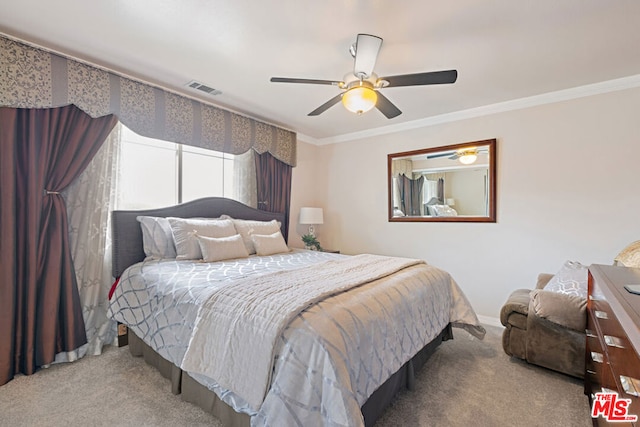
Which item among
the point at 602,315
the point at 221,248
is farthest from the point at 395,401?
the point at 221,248

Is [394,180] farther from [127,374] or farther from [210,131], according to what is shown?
[127,374]

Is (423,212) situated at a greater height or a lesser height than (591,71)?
lesser

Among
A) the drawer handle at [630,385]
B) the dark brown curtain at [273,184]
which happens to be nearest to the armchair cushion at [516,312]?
the drawer handle at [630,385]

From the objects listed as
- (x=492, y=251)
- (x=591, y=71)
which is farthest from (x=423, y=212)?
(x=591, y=71)

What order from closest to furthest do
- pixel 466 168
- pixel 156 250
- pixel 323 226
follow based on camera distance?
pixel 156 250 < pixel 466 168 < pixel 323 226

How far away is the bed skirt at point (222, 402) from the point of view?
5.24ft

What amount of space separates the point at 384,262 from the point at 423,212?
1572 mm

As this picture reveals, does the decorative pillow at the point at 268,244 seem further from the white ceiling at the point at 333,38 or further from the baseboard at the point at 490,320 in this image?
the baseboard at the point at 490,320

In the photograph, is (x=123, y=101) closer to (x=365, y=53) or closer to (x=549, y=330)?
(x=365, y=53)

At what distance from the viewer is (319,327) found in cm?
135

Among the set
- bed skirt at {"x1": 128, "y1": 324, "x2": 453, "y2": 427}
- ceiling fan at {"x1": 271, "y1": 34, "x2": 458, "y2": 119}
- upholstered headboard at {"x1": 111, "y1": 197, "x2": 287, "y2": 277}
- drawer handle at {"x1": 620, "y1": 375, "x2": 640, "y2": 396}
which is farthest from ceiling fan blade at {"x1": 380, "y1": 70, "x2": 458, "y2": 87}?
upholstered headboard at {"x1": 111, "y1": 197, "x2": 287, "y2": 277}

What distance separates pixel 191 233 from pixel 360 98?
6.48ft

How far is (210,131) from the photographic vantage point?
341cm

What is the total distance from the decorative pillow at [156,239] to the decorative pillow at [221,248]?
0.28 metres
